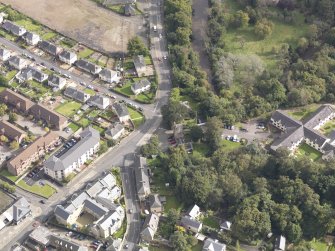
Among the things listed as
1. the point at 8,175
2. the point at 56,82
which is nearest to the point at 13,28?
the point at 56,82

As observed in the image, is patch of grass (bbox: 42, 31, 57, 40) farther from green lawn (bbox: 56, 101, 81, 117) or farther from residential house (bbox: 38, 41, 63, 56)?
green lawn (bbox: 56, 101, 81, 117)

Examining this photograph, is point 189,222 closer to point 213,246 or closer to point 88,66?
point 213,246

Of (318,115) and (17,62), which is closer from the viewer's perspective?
(318,115)

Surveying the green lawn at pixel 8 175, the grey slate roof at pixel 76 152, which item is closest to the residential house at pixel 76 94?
the grey slate roof at pixel 76 152

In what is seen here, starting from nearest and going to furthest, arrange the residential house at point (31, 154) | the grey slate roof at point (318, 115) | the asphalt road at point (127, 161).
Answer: the asphalt road at point (127, 161), the residential house at point (31, 154), the grey slate roof at point (318, 115)

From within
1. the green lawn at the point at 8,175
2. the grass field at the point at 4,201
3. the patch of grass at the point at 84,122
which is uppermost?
the patch of grass at the point at 84,122

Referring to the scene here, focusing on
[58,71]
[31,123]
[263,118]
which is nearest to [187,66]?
[263,118]

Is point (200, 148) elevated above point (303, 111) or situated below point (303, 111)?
below

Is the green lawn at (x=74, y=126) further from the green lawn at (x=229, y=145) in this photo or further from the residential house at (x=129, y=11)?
the residential house at (x=129, y=11)
